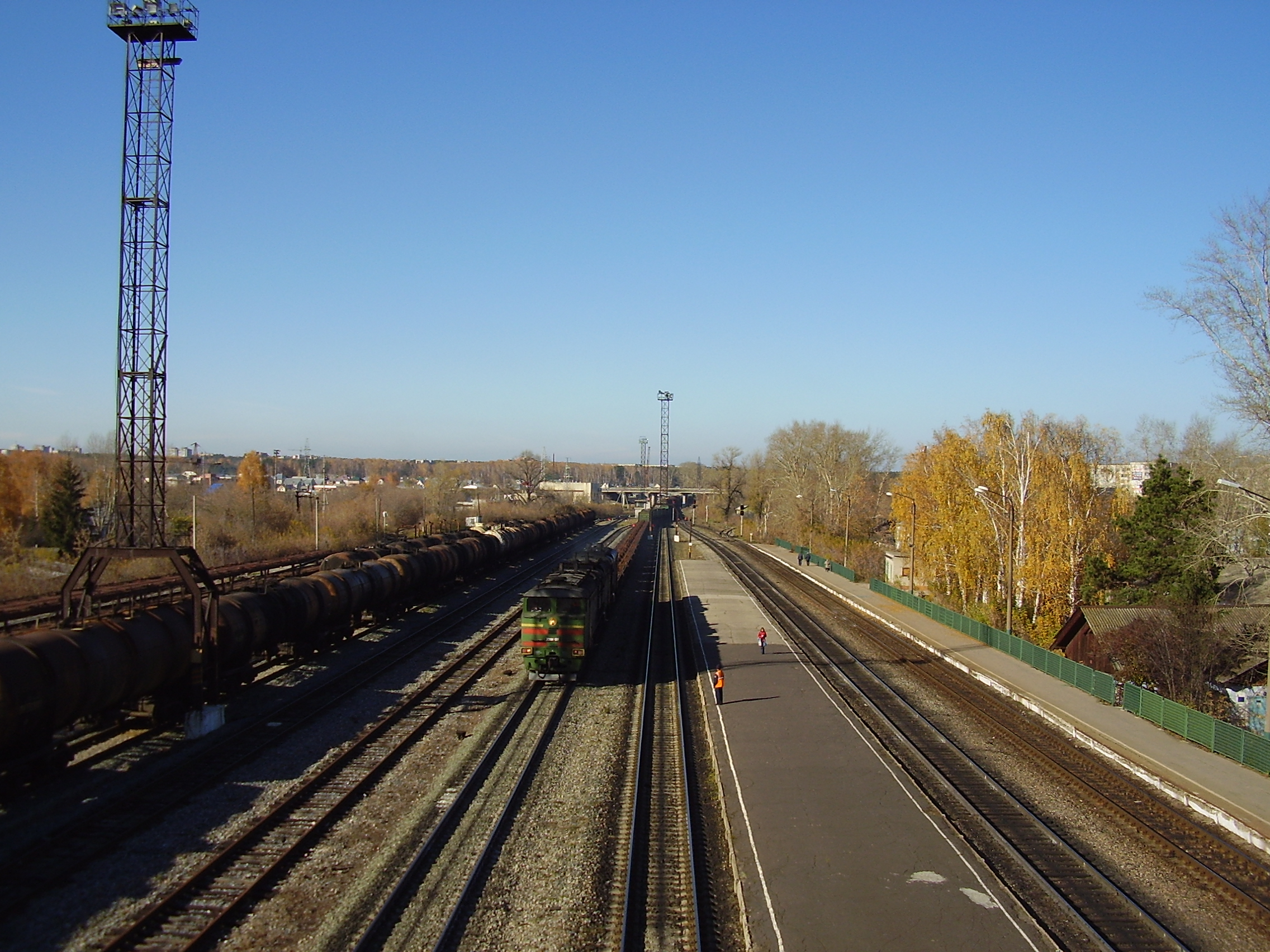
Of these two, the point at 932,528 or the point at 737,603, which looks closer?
the point at 737,603

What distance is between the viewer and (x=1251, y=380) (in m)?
18.1

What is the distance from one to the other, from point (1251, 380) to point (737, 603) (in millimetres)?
26007

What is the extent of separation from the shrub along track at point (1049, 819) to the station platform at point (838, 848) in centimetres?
58

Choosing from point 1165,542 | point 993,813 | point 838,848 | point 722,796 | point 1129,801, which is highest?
point 1165,542

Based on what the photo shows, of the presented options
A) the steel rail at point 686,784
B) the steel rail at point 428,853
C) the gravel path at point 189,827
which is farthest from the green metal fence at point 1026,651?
the gravel path at point 189,827

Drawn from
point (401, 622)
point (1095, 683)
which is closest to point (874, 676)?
point (1095, 683)

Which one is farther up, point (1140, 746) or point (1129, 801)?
point (1140, 746)

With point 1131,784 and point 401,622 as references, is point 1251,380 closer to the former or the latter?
point 1131,784

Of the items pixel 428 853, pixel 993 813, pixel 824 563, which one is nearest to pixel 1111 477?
pixel 824 563

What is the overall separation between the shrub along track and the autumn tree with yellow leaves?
35.9ft

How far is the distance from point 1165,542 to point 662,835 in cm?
2561

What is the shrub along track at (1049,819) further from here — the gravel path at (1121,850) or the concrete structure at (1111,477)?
the concrete structure at (1111,477)

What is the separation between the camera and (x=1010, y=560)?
32.6 meters

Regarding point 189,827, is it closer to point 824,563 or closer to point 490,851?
point 490,851
